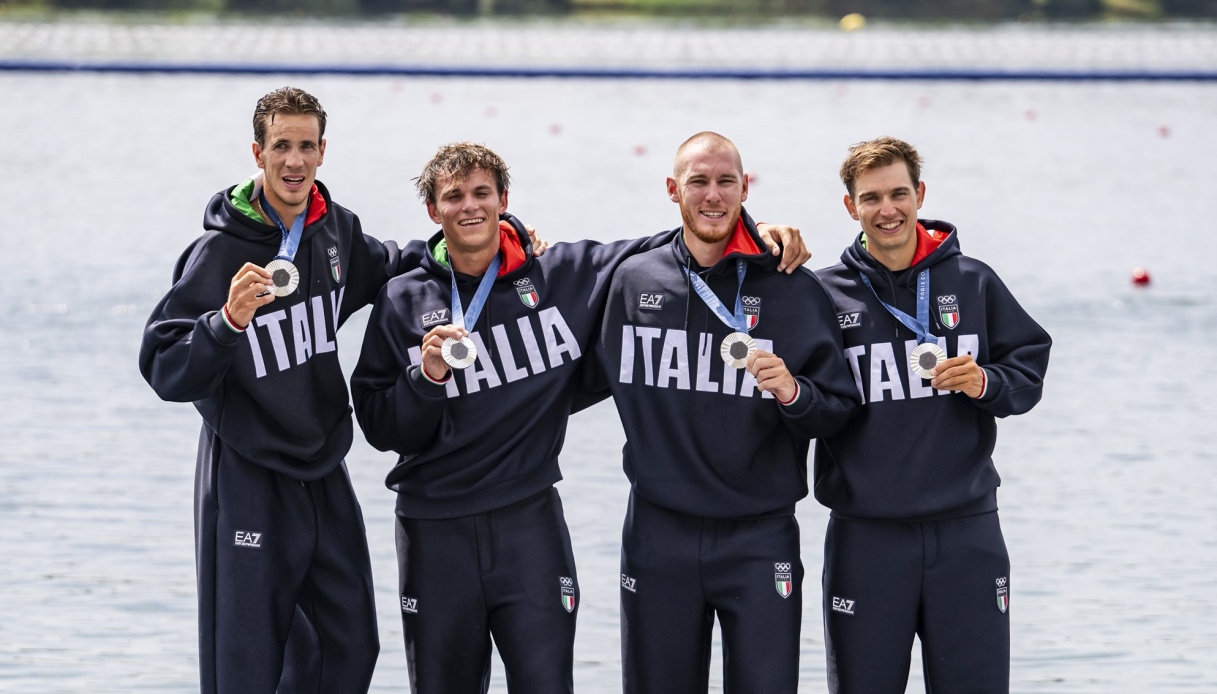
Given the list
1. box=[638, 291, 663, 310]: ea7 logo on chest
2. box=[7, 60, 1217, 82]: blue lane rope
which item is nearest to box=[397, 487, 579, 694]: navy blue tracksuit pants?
box=[638, 291, 663, 310]: ea7 logo on chest

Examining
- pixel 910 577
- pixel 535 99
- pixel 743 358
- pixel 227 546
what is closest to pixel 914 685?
pixel 910 577

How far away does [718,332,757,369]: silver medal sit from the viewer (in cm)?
438

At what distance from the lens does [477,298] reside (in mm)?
4625

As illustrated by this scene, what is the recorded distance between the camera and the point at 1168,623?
6.78m

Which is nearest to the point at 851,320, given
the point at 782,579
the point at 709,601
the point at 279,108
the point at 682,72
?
the point at 782,579

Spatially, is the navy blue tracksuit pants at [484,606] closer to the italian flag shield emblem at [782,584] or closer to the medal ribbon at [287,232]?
the italian flag shield emblem at [782,584]

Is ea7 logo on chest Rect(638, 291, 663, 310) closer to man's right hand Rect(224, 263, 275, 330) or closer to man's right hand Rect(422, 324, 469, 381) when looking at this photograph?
man's right hand Rect(422, 324, 469, 381)

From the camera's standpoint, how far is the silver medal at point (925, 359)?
442 cm

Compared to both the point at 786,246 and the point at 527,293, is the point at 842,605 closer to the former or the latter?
the point at 786,246

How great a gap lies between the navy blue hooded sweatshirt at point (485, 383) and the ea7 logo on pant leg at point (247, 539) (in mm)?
384

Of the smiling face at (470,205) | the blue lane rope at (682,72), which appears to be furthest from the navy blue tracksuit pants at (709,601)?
the blue lane rope at (682,72)

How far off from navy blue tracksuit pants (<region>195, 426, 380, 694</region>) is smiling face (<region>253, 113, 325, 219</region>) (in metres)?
0.72

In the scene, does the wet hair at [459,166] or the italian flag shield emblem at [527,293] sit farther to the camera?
the italian flag shield emblem at [527,293]

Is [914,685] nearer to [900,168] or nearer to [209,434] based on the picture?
[900,168]
